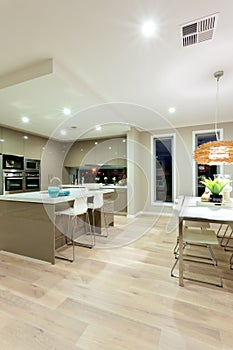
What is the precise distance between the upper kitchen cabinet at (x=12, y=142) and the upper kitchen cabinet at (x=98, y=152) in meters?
1.76

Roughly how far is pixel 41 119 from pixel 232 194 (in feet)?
15.9

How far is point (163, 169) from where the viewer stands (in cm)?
543

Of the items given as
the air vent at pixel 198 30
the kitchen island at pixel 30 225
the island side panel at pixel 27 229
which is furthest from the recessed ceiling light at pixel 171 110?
the island side panel at pixel 27 229

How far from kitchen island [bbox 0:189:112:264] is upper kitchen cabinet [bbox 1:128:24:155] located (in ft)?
6.51

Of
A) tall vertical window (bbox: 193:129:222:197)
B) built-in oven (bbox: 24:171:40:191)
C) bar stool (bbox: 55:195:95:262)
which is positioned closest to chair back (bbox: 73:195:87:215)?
bar stool (bbox: 55:195:95:262)

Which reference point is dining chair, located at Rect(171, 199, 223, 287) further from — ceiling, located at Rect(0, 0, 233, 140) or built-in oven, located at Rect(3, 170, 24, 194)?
built-in oven, located at Rect(3, 170, 24, 194)

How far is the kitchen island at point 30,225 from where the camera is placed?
2525 mm

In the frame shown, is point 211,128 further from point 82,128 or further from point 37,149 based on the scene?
point 37,149

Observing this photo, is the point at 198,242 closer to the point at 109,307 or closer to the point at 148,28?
the point at 109,307

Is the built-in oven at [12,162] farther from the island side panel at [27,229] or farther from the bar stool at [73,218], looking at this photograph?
the bar stool at [73,218]

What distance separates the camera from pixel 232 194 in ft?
15.3

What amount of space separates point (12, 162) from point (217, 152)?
4.28m

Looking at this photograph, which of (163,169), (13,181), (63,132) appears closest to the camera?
(13,181)

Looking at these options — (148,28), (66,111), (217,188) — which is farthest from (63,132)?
(217,188)
